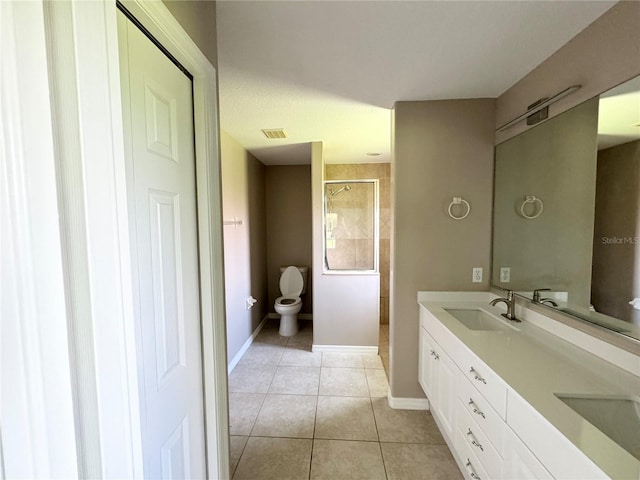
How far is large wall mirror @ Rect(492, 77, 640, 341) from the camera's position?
118cm

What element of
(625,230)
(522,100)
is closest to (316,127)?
(522,100)

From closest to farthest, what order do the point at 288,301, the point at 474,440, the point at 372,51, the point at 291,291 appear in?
1. the point at 474,440
2. the point at 372,51
3. the point at 288,301
4. the point at 291,291

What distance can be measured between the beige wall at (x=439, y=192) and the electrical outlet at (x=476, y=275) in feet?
0.10

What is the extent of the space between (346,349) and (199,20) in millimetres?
3138

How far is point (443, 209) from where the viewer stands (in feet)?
7.15

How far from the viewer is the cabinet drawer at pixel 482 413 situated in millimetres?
1174

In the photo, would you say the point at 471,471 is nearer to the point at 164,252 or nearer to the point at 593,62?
the point at 164,252

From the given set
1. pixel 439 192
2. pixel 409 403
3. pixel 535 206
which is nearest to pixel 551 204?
pixel 535 206

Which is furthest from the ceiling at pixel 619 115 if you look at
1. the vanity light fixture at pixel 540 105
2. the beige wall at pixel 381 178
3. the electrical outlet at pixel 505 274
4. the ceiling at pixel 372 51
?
the beige wall at pixel 381 178

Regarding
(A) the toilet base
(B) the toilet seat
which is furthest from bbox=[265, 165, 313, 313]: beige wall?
(A) the toilet base

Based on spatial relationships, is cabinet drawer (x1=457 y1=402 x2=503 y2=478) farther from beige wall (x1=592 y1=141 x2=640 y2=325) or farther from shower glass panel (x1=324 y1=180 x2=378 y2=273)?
shower glass panel (x1=324 y1=180 x2=378 y2=273)

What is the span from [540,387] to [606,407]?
220 millimetres

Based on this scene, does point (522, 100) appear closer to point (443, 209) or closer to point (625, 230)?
point (443, 209)

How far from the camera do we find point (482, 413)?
131 centimetres
